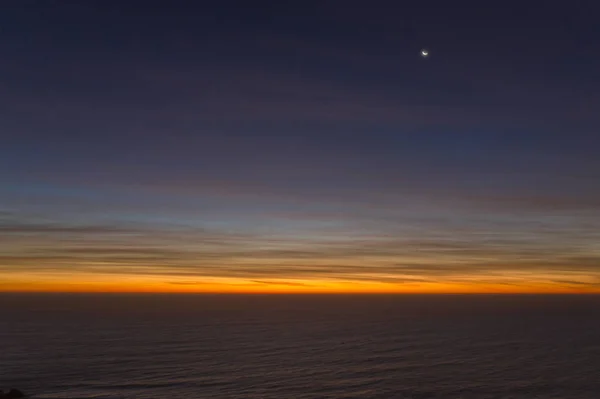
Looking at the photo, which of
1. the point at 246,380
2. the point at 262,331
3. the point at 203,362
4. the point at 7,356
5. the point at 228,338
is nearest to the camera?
the point at 246,380

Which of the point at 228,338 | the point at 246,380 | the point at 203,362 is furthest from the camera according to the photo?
the point at 228,338

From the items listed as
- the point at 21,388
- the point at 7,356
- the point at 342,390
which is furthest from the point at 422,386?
the point at 7,356

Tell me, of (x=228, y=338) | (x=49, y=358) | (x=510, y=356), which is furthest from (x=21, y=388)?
(x=510, y=356)

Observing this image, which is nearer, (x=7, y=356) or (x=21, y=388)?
(x=21, y=388)

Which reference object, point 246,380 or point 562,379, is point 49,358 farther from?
point 562,379

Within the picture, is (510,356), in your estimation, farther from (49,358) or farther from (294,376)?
(49,358)

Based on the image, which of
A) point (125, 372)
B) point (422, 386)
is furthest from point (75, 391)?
point (422, 386)

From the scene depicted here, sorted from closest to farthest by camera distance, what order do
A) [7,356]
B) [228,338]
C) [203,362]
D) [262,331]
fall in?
[203,362], [7,356], [228,338], [262,331]

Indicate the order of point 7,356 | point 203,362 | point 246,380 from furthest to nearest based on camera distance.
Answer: point 7,356 < point 203,362 < point 246,380

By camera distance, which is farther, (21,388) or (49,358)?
(49,358)
